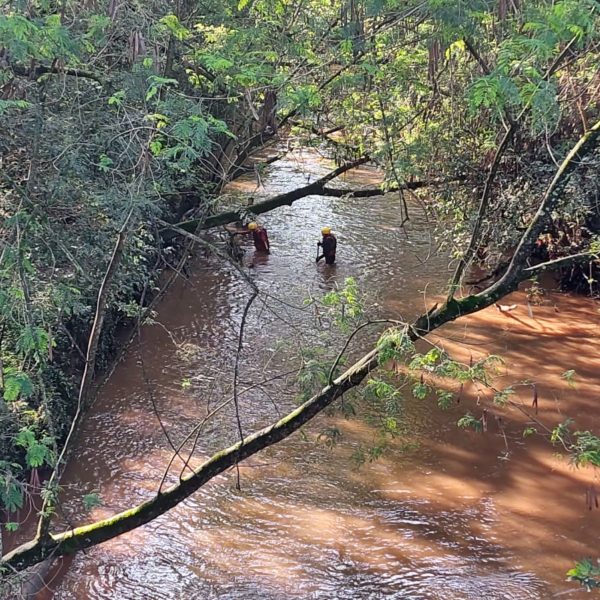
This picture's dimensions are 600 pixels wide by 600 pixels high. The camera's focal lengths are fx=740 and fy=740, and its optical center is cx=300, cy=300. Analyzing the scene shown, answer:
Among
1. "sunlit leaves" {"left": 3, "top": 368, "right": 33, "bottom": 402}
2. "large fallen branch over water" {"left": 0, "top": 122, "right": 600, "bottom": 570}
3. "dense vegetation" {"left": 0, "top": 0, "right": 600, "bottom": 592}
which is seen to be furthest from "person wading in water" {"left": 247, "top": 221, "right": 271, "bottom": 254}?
"sunlit leaves" {"left": 3, "top": 368, "right": 33, "bottom": 402}

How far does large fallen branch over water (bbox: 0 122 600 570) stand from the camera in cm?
476

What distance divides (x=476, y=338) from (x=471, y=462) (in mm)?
3169

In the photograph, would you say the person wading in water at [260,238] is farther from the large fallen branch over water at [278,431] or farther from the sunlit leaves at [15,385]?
the sunlit leaves at [15,385]

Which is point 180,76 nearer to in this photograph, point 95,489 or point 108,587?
point 95,489

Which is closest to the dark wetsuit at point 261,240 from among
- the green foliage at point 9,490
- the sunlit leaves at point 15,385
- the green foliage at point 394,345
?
the green foliage at point 394,345

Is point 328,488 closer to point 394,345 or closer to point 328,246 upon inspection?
point 394,345

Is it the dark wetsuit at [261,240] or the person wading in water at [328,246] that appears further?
the dark wetsuit at [261,240]

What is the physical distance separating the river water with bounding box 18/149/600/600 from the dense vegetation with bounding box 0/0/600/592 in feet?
2.76

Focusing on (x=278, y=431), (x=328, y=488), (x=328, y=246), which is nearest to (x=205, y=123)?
(x=278, y=431)

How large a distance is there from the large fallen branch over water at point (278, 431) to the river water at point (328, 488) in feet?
0.82

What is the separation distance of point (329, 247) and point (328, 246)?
0.03m

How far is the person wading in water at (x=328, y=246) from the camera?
12297mm

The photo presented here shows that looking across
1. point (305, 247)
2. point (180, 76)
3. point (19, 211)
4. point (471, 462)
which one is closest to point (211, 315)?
point (305, 247)

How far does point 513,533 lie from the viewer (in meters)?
6.50
